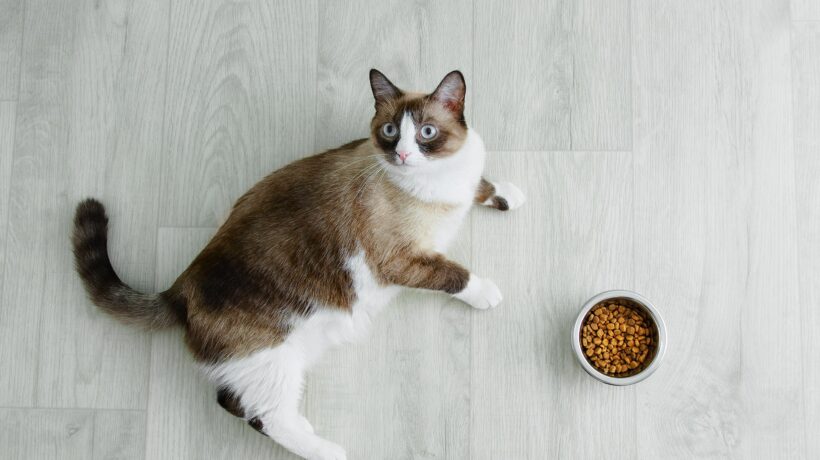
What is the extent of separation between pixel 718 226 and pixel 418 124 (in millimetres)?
965

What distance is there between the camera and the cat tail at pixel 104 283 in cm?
177

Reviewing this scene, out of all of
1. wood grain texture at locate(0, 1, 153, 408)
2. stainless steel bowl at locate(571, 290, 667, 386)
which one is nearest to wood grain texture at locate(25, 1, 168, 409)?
wood grain texture at locate(0, 1, 153, 408)

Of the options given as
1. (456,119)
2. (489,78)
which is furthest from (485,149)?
(456,119)

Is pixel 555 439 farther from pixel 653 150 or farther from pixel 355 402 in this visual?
pixel 653 150

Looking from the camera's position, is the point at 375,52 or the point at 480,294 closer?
the point at 480,294

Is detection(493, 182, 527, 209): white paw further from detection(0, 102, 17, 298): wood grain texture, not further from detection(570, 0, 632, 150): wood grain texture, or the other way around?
detection(0, 102, 17, 298): wood grain texture

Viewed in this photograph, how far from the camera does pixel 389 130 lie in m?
1.55

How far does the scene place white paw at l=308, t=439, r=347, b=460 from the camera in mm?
1742

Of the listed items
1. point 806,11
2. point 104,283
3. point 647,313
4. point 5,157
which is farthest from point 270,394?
point 806,11

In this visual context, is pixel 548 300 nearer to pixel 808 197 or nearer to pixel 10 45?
pixel 808 197

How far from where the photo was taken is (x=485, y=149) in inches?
74.7

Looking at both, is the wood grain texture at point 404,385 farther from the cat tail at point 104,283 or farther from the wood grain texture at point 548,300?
the cat tail at point 104,283

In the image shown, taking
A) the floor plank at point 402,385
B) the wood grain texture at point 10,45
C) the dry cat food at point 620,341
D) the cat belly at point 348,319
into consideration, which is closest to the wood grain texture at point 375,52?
the cat belly at point 348,319

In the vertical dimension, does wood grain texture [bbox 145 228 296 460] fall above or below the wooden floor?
below
